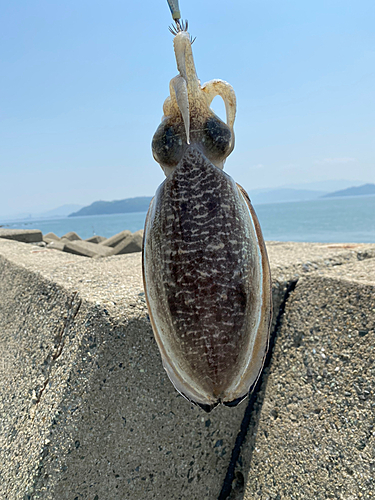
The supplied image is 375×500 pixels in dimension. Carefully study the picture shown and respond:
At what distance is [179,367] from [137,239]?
142 inches

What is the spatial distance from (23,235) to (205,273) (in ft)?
17.0

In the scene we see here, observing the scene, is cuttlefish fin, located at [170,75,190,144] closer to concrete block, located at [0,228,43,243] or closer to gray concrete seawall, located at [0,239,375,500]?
gray concrete seawall, located at [0,239,375,500]

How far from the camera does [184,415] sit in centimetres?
153

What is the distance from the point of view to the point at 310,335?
5.15 ft

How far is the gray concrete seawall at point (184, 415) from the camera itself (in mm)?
1335

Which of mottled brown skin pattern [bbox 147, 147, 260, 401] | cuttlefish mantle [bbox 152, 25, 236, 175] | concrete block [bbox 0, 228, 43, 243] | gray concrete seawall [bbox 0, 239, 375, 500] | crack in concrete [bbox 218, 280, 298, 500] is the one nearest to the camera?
mottled brown skin pattern [bbox 147, 147, 260, 401]

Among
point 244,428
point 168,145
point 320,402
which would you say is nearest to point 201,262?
point 168,145

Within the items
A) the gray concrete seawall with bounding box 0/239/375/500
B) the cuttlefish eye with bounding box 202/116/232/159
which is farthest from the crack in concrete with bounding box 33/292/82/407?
the cuttlefish eye with bounding box 202/116/232/159

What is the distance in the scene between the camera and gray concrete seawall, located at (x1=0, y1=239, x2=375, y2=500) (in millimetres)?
1335

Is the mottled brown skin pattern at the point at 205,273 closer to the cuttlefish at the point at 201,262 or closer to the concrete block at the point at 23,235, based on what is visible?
the cuttlefish at the point at 201,262

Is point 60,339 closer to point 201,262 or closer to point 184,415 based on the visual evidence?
point 184,415

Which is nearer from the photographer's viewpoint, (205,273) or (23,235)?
(205,273)

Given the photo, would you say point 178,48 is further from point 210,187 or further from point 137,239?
point 137,239

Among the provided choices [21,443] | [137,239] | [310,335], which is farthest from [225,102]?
[137,239]
